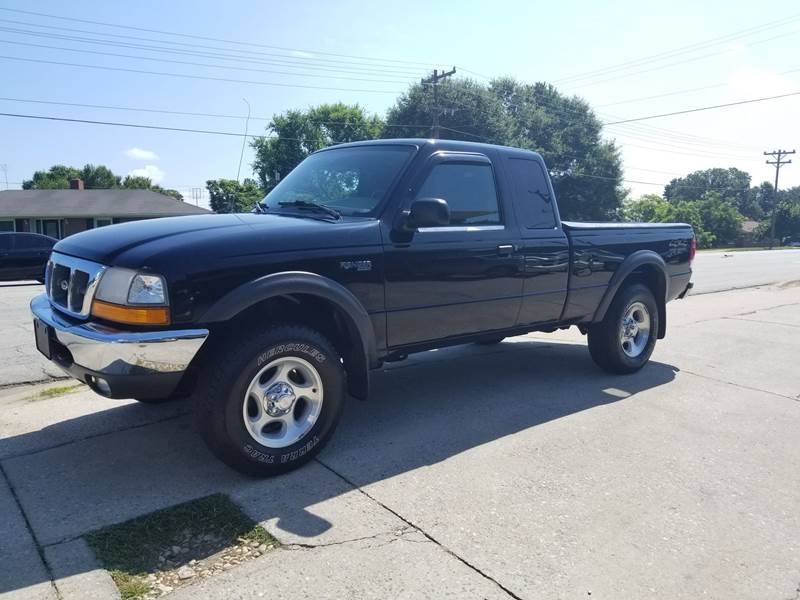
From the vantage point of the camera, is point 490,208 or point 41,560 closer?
point 41,560

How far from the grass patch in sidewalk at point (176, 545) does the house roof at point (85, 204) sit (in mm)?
36313

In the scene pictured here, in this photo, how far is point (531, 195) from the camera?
17.2 feet

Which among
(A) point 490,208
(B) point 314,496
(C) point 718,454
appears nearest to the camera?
(B) point 314,496

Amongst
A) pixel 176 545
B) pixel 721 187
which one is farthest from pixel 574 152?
pixel 721 187

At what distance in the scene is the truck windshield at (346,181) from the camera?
436 centimetres

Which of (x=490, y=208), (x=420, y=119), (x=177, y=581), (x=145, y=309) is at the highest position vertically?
(x=420, y=119)

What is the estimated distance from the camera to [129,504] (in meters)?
3.30

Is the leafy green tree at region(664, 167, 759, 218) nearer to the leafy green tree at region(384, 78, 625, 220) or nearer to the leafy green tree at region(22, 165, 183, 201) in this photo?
the leafy green tree at region(384, 78, 625, 220)

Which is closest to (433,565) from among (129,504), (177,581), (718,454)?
(177,581)

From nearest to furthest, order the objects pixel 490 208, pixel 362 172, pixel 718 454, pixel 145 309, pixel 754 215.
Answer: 1. pixel 145 309
2. pixel 718 454
3. pixel 362 172
4. pixel 490 208
5. pixel 754 215

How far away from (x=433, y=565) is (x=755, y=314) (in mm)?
9692

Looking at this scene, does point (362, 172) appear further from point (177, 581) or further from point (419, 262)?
point (177, 581)

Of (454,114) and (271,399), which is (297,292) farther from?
(454,114)

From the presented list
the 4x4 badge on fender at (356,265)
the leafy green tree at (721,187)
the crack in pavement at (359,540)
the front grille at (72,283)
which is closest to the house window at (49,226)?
the front grille at (72,283)
